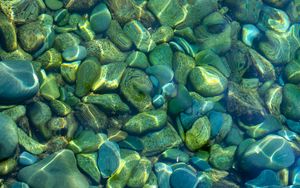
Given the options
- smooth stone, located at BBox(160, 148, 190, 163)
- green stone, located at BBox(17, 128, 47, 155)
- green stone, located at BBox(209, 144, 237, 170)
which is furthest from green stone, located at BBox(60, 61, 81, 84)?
green stone, located at BBox(209, 144, 237, 170)

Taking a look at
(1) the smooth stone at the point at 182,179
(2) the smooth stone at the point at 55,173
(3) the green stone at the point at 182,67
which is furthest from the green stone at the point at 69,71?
(1) the smooth stone at the point at 182,179

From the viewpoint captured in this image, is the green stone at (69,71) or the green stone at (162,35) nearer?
the green stone at (69,71)

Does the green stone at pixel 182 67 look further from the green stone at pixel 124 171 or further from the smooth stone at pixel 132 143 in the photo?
the green stone at pixel 124 171

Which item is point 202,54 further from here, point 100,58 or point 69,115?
Result: point 69,115

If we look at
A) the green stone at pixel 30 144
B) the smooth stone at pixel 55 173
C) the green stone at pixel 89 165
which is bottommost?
the green stone at pixel 89 165

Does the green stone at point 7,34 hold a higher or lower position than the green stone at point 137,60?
higher

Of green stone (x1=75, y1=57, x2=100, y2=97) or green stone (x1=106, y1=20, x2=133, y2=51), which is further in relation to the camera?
green stone (x1=106, y1=20, x2=133, y2=51)

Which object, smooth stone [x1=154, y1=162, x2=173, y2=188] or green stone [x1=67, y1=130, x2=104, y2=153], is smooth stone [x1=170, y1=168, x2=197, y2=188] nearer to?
smooth stone [x1=154, y1=162, x2=173, y2=188]

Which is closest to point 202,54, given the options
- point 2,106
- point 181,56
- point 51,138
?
point 181,56
